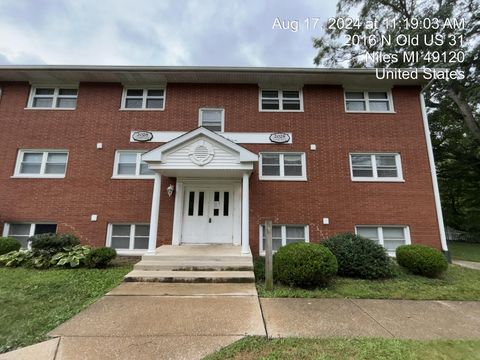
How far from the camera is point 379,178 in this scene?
8.90 meters

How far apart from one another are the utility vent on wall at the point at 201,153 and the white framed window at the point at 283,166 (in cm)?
246

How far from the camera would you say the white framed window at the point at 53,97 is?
9.52 m

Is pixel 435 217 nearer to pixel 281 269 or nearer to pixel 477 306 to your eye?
pixel 477 306

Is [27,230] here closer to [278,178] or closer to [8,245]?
[8,245]

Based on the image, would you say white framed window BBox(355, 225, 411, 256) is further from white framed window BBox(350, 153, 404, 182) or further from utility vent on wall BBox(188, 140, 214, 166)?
utility vent on wall BBox(188, 140, 214, 166)

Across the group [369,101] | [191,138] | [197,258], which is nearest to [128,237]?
[197,258]

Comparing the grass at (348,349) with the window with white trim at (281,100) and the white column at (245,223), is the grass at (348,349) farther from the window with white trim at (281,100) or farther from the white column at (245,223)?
the window with white trim at (281,100)

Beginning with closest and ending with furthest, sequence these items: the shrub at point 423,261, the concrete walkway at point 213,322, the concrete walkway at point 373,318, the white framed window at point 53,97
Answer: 1. the concrete walkway at point 213,322
2. the concrete walkway at point 373,318
3. the shrub at point 423,261
4. the white framed window at point 53,97

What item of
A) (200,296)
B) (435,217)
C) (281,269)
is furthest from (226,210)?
(435,217)

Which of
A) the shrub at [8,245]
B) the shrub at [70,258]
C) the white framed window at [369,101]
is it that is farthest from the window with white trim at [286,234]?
the shrub at [8,245]

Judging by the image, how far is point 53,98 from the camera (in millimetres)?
9578

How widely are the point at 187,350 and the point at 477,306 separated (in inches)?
226

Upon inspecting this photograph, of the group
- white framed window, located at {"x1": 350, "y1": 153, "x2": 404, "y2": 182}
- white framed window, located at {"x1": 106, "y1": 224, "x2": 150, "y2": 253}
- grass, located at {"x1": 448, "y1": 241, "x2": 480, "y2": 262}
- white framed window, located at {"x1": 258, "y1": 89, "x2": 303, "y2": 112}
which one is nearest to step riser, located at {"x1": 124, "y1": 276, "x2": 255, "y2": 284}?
white framed window, located at {"x1": 106, "y1": 224, "x2": 150, "y2": 253}

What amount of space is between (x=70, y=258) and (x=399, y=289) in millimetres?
9007
